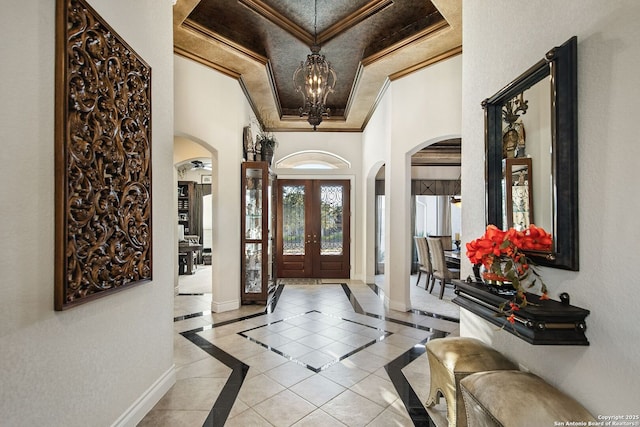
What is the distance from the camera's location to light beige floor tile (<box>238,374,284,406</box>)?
2.41 m

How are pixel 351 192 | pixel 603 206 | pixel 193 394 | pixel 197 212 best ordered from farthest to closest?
pixel 197 212 → pixel 351 192 → pixel 193 394 → pixel 603 206

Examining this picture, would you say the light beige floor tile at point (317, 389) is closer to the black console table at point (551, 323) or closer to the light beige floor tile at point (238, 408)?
the light beige floor tile at point (238, 408)

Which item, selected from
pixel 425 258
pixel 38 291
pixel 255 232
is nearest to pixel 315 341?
pixel 255 232

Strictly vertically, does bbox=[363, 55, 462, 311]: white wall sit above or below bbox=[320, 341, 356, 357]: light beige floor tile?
above

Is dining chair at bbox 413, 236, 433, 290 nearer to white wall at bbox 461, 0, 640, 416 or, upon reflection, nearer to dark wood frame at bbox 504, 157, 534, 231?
dark wood frame at bbox 504, 157, 534, 231

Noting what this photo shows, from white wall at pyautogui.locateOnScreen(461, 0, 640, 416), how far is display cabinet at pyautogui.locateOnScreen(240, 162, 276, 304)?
13.1 feet

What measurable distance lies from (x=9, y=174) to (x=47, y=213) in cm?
23

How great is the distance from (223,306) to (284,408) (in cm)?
264

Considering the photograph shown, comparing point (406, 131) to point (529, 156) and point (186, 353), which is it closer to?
point (529, 156)

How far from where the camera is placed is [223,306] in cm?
465

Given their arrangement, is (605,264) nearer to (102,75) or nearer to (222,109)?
(102,75)

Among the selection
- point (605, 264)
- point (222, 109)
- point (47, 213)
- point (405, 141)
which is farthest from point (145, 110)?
point (405, 141)

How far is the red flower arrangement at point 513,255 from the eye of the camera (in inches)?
63.7

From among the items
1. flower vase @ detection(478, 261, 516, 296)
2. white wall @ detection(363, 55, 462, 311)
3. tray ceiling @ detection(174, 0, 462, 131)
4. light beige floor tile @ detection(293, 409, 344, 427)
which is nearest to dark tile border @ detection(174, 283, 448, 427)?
light beige floor tile @ detection(293, 409, 344, 427)
